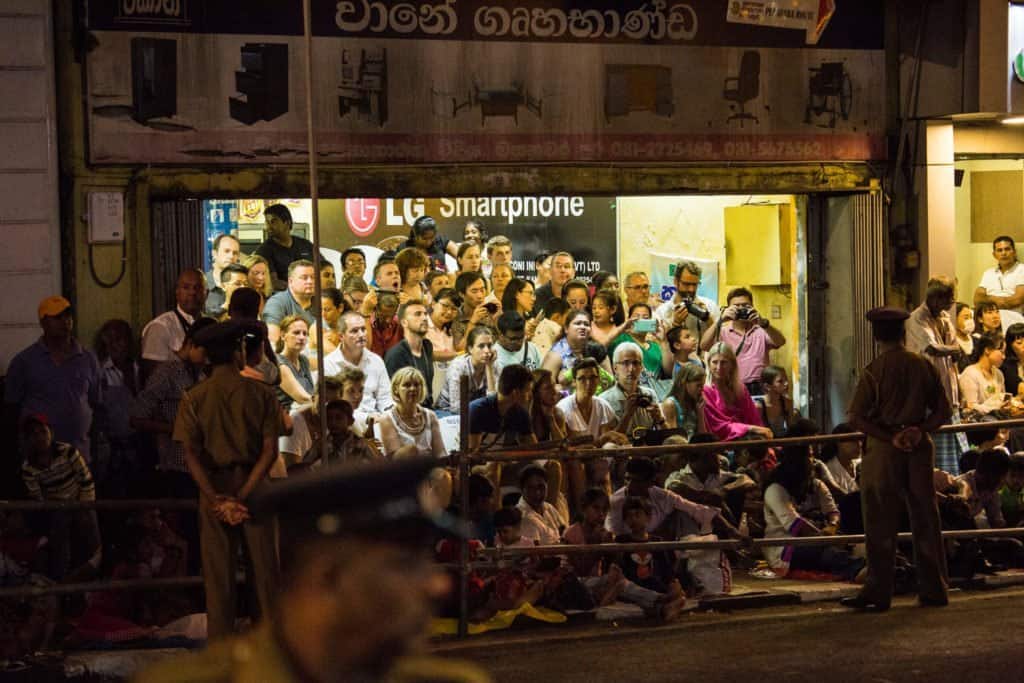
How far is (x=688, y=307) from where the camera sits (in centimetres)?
1392

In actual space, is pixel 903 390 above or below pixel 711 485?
above

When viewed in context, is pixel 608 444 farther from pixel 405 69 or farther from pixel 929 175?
pixel 929 175

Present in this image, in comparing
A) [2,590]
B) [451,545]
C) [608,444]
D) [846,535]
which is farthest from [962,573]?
[2,590]

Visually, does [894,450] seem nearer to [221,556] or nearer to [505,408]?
[505,408]

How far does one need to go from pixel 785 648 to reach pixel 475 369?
14.1 feet

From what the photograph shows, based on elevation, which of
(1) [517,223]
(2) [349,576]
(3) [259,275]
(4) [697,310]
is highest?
(1) [517,223]

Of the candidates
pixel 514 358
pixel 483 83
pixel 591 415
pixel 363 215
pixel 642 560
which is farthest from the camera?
pixel 363 215

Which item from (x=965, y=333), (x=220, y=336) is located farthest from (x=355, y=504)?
(x=965, y=333)

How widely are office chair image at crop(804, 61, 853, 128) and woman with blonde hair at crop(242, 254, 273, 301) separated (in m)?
4.78

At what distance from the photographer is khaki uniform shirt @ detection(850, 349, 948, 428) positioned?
9.43 m

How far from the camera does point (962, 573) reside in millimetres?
10414

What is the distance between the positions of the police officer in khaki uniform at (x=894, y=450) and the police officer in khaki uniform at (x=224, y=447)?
11.7 ft

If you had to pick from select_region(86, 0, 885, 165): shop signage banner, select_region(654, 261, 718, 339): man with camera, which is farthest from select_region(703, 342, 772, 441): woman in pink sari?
select_region(86, 0, 885, 165): shop signage banner

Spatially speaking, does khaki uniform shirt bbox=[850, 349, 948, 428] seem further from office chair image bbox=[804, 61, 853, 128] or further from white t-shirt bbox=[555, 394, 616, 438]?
office chair image bbox=[804, 61, 853, 128]
